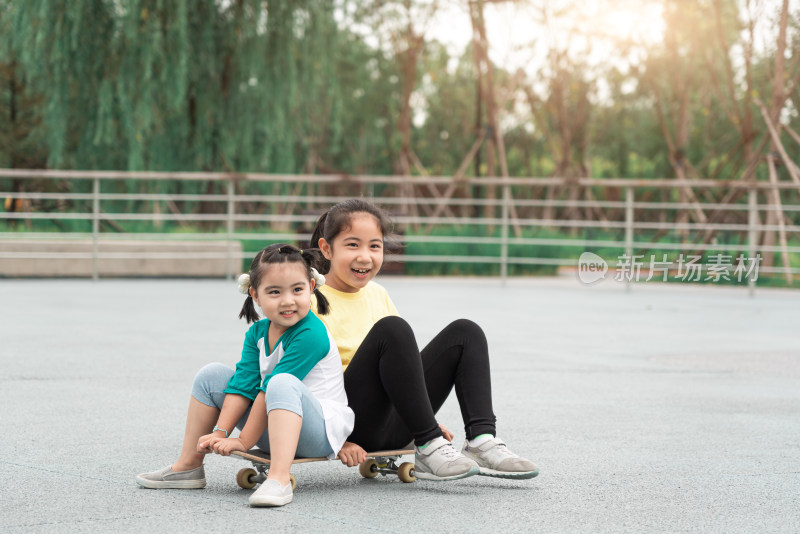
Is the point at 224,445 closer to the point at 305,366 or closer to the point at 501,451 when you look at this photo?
the point at 305,366

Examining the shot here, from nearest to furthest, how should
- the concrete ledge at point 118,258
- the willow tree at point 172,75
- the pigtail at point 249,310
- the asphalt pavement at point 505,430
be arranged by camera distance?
the asphalt pavement at point 505,430 < the pigtail at point 249,310 < the concrete ledge at point 118,258 < the willow tree at point 172,75

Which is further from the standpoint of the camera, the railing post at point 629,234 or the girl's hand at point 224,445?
the railing post at point 629,234

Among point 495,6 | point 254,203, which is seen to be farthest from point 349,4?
point 254,203

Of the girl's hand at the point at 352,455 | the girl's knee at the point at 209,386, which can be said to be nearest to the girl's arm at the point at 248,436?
the girl's knee at the point at 209,386

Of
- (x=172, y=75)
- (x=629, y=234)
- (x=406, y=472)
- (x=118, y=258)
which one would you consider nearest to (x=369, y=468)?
(x=406, y=472)

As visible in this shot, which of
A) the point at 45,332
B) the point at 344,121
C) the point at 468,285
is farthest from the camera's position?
the point at 344,121

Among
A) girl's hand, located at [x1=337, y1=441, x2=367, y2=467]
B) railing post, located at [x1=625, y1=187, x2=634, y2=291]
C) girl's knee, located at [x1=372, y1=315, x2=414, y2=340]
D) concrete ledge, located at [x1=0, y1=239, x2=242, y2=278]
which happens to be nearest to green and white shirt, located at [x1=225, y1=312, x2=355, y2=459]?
girl's hand, located at [x1=337, y1=441, x2=367, y2=467]

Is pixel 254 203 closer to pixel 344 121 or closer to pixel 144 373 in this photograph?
pixel 344 121

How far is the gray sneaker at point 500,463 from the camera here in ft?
9.07

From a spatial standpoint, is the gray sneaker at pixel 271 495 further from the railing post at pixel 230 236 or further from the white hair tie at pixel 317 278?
the railing post at pixel 230 236

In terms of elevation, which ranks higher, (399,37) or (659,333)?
(399,37)

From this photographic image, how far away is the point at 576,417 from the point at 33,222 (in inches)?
426

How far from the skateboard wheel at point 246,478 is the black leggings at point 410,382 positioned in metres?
0.28

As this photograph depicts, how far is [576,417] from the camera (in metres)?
3.94
